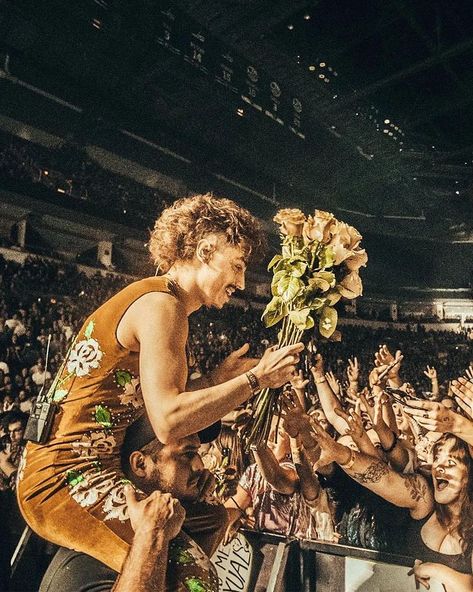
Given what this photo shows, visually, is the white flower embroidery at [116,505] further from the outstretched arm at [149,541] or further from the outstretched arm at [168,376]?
the outstretched arm at [168,376]

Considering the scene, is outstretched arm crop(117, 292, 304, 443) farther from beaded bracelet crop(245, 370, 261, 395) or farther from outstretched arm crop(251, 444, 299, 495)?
outstretched arm crop(251, 444, 299, 495)

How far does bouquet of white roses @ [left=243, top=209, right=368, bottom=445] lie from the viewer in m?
1.66

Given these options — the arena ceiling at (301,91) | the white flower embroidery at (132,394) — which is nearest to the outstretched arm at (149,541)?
the white flower embroidery at (132,394)

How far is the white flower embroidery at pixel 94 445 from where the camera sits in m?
1.23

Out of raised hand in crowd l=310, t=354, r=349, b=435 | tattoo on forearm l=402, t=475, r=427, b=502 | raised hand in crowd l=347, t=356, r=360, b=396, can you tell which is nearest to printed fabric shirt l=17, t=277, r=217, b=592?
tattoo on forearm l=402, t=475, r=427, b=502

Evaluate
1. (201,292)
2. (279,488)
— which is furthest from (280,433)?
(201,292)

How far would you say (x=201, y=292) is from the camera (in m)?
1.53

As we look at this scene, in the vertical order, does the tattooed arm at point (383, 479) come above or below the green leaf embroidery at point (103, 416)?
below

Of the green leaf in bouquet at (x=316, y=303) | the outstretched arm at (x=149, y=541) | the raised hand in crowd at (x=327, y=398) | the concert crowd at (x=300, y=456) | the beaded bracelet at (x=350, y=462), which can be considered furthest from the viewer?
the raised hand in crowd at (x=327, y=398)

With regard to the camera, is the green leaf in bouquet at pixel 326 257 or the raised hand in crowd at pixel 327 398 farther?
the raised hand in crowd at pixel 327 398

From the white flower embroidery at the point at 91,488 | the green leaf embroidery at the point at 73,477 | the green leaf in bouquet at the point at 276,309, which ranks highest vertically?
the green leaf in bouquet at the point at 276,309

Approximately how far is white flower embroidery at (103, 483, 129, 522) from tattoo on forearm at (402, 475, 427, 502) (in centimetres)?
186

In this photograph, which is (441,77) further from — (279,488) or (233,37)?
(279,488)

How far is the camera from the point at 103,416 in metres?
1.26
